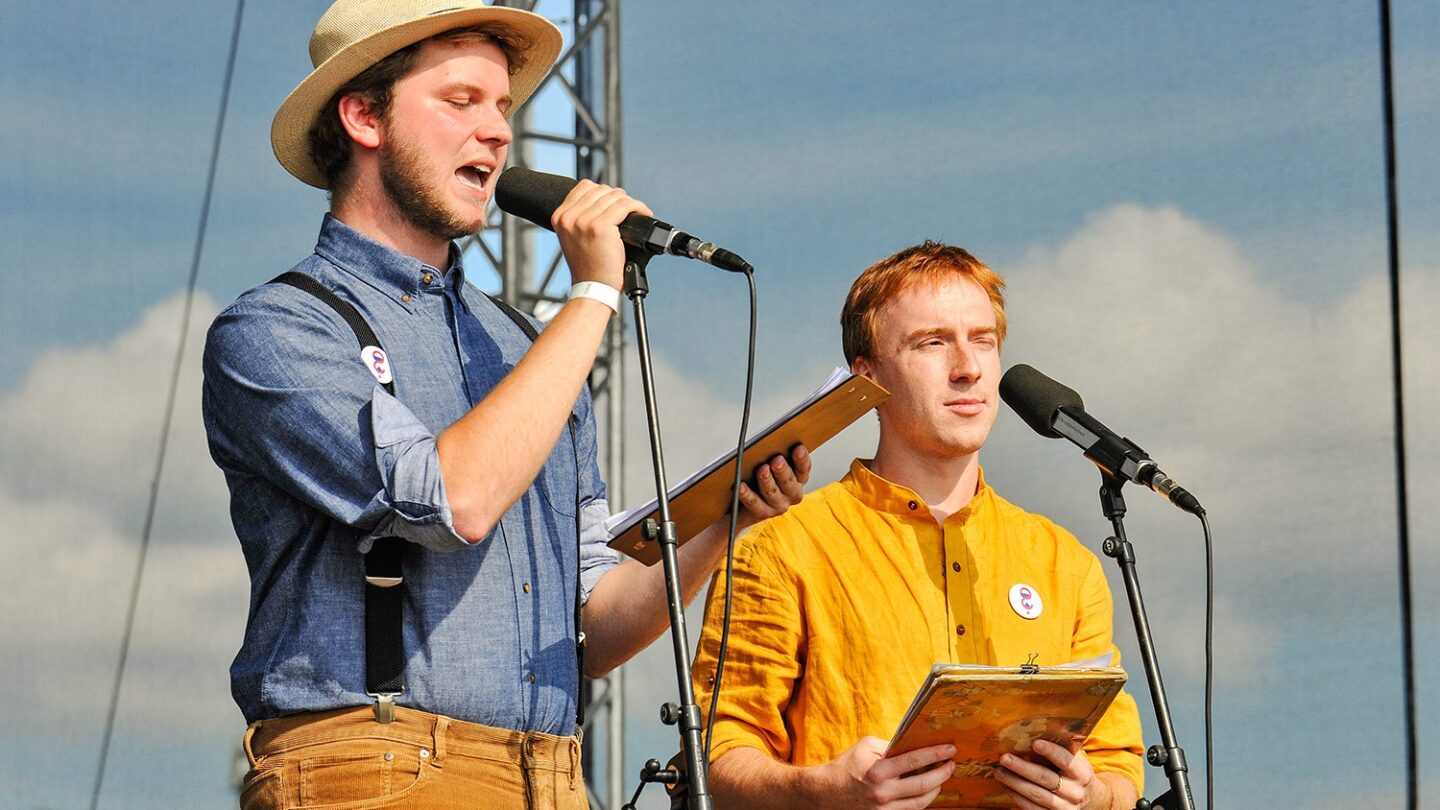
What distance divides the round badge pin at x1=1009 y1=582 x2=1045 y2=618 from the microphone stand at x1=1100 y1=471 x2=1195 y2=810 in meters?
0.33

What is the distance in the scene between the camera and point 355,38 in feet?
7.32

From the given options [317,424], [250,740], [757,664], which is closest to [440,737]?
[250,740]

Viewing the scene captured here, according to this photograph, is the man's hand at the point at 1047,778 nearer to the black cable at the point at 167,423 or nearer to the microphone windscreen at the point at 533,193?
the microphone windscreen at the point at 533,193

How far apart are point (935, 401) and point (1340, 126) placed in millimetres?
1675

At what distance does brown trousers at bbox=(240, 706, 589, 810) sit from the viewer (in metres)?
1.80

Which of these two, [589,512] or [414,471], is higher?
[589,512]

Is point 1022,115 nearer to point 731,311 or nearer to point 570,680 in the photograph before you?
point 731,311

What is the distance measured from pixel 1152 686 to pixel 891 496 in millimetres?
663

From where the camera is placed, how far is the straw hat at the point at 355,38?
2.19 meters

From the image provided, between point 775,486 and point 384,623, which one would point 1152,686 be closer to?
point 775,486

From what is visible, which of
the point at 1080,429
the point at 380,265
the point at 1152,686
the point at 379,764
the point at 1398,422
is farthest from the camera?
the point at 1398,422

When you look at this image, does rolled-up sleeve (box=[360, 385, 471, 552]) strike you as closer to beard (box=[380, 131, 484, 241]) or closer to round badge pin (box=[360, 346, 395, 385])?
round badge pin (box=[360, 346, 395, 385])

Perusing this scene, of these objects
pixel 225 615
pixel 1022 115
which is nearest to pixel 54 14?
pixel 225 615

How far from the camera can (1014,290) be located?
4.19 m
